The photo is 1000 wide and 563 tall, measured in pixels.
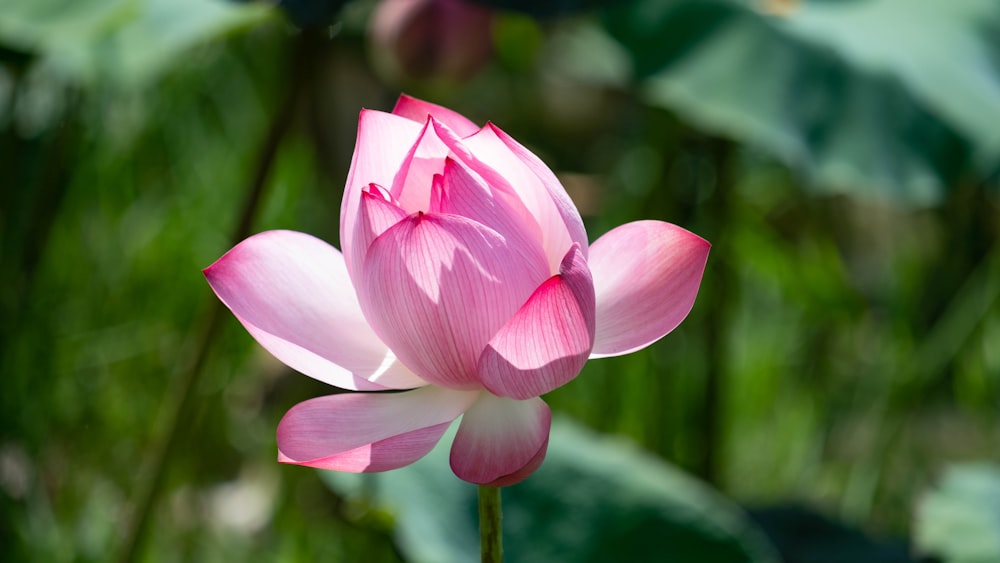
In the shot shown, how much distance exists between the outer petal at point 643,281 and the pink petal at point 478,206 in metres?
0.03

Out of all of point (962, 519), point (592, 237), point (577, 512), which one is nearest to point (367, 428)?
point (577, 512)

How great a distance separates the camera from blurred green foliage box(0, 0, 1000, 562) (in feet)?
3.06

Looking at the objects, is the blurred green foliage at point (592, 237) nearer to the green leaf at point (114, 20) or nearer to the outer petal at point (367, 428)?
the green leaf at point (114, 20)

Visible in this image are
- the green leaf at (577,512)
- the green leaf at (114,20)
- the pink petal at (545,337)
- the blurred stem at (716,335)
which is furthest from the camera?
the blurred stem at (716,335)

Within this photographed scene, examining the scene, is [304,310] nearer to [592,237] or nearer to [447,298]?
[447,298]

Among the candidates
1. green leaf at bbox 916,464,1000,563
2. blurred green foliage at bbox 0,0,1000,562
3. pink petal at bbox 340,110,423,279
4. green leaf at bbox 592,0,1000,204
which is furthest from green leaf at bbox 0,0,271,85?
green leaf at bbox 916,464,1000,563

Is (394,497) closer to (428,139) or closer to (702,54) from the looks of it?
(428,139)

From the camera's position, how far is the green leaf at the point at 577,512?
68 cm

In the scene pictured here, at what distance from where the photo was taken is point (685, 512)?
696mm

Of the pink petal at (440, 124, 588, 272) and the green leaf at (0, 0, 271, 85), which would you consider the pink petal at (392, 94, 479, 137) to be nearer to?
the pink petal at (440, 124, 588, 272)

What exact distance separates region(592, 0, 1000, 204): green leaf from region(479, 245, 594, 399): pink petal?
0.63m

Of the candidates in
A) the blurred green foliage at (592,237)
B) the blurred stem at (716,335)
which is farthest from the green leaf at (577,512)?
the blurred stem at (716,335)

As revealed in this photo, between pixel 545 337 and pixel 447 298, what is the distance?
0.11ft

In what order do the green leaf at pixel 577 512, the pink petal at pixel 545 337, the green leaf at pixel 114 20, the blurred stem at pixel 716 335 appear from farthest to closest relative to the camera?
the blurred stem at pixel 716 335, the green leaf at pixel 114 20, the green leaf at pixel 577 512, the pink petal at pixel 545 337
